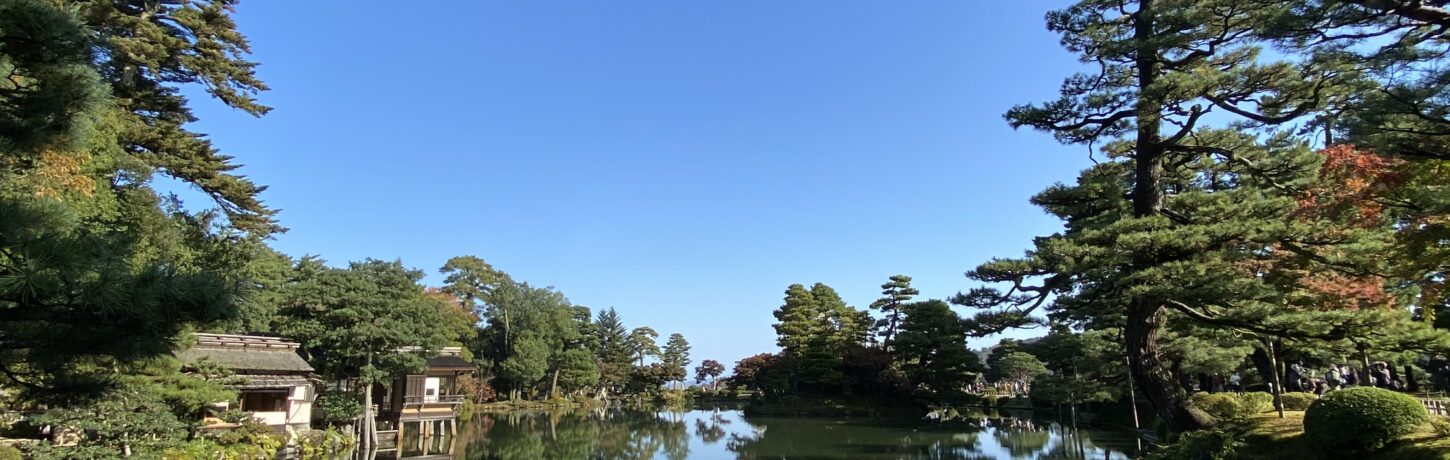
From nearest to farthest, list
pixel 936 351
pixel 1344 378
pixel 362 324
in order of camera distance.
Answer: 1. pixel 362 324
2. pixel 1344 378
3. pixel 936 351

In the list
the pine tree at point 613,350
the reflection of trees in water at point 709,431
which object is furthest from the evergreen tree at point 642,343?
the reflection of trees in water at point 709,431

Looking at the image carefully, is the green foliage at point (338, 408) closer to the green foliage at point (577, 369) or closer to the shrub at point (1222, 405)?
the shrub at point (1222, 405)

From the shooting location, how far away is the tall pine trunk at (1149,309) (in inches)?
334

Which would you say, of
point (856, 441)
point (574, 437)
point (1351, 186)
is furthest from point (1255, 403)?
point (574, 437)

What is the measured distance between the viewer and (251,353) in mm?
14766

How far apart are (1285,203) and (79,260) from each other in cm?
1065

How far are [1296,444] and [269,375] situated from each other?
57.0 feet

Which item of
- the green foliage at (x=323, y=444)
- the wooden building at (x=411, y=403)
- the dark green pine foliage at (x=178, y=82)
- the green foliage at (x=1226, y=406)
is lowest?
the green foliage at (x=323, y=444)

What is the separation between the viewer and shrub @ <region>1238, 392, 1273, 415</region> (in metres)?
9.81

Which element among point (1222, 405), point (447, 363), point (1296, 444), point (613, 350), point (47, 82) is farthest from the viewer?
point (613, 350)

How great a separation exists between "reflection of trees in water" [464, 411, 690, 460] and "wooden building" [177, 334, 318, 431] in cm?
382

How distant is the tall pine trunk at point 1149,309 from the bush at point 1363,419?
75.5 inches

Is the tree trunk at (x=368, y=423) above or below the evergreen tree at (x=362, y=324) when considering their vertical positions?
below

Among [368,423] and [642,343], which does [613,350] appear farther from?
[368,423]
